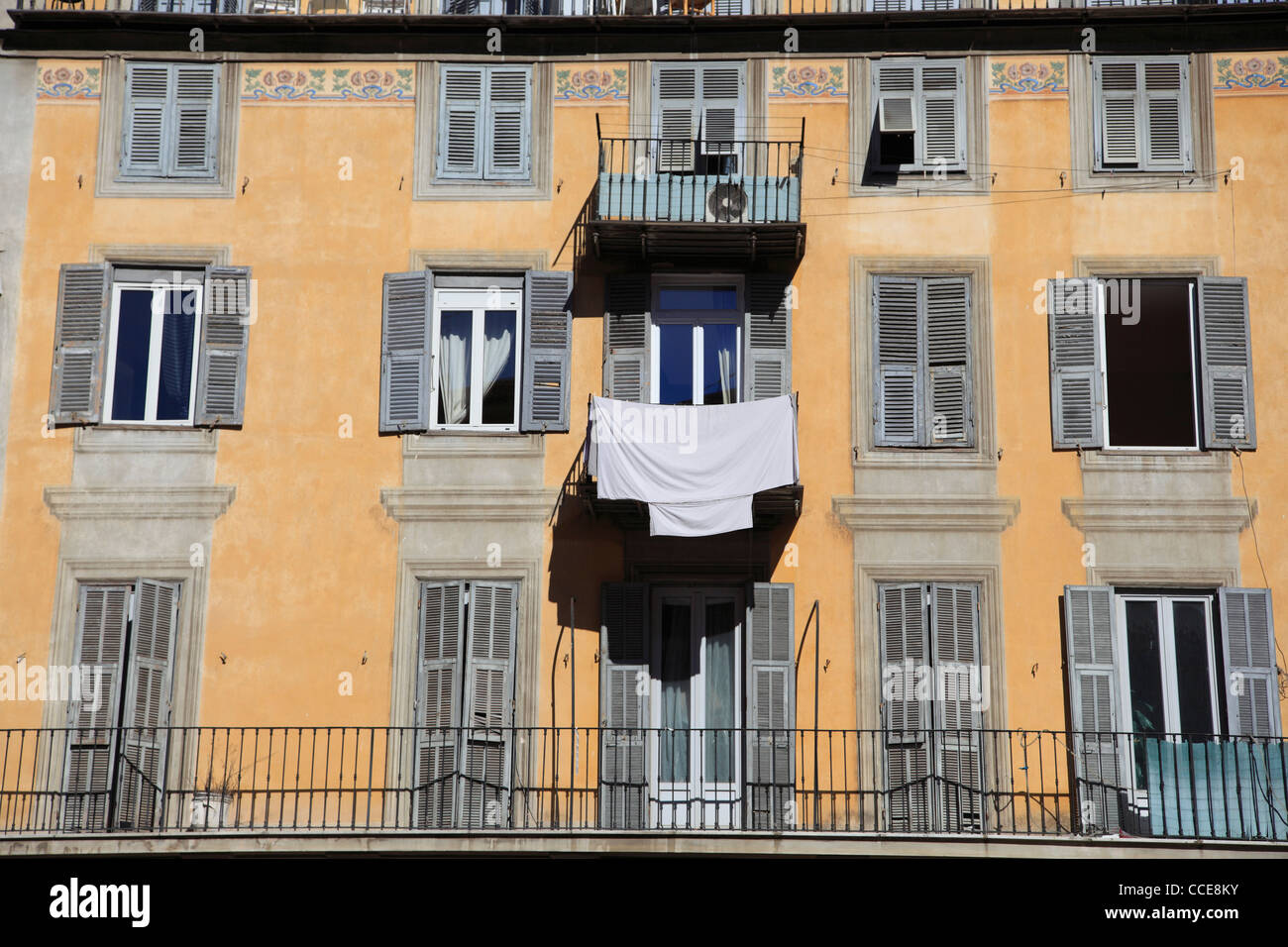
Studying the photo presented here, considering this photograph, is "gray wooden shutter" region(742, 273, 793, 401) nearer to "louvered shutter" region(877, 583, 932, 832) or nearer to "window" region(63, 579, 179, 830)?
"louvered shutter" region(877, 583, 932, 832)

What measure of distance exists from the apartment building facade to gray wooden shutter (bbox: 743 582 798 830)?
0.14ft

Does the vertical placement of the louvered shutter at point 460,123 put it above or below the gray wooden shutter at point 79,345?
above

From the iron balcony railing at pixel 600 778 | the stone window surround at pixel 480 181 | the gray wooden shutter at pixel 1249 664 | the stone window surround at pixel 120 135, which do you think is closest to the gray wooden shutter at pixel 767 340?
the stone window surround at pixel 480 181

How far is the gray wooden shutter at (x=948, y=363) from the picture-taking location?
17250mm

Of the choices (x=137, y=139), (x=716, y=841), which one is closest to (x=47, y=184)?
(x=137, y=139)

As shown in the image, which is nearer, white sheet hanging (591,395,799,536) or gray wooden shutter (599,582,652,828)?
white sheet hanging (591,395,799,536)

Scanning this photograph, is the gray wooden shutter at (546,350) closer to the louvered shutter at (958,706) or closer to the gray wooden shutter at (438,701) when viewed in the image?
the gray wooden shutter at (438,701)

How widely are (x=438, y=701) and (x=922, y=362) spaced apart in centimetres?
570

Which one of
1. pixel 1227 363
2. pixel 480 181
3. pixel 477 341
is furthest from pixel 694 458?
pixel 1227 363

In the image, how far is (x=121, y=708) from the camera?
16734 mm

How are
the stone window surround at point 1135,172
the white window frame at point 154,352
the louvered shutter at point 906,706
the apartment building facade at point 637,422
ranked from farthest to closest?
the stone window surround at point 1135,172 < the white window frame at point 154,352 < the apartment building facade at point 637,422 < the louvered shutter at point 906,706

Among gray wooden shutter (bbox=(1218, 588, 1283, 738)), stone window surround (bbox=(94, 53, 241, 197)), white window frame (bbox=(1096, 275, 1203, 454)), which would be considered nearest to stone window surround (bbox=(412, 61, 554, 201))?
stone window surround (bbox=(94, 53, 241, 197))

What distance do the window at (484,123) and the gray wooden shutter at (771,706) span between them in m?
5.01

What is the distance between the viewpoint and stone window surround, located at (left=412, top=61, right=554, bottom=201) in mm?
17938
